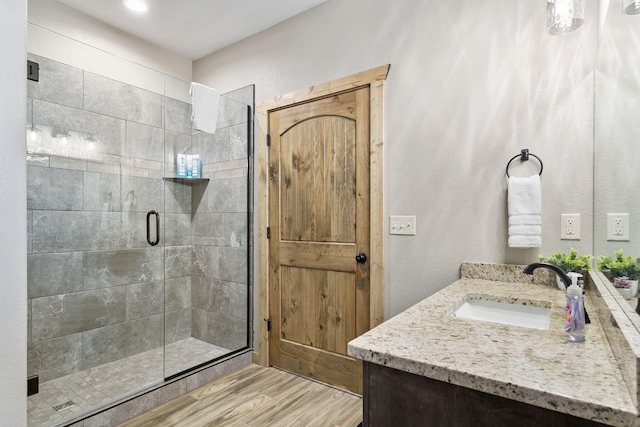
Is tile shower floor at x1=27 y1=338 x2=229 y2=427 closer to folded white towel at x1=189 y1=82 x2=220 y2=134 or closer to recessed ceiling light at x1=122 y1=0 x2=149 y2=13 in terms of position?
folded white towel at x1=189 y1=82 x2=220 y2=134

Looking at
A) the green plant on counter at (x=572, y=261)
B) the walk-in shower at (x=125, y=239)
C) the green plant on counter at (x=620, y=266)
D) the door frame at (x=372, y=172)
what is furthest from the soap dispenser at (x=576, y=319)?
the walk-in shower at (x=125, y=239)

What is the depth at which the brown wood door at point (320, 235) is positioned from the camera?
7.45ft

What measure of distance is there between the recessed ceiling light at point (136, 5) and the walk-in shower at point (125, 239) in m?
0.50

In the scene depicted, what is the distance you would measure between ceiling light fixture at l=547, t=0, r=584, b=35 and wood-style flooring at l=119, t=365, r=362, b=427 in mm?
2177

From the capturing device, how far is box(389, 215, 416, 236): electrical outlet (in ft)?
6.77

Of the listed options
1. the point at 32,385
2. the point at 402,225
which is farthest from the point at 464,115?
the point at 32,385

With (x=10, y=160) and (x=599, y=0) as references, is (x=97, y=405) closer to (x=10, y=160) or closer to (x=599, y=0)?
(x=10, y=160)

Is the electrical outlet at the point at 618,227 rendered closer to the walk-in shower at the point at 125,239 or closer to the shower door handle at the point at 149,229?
the walk-in shower at the point at 125,239

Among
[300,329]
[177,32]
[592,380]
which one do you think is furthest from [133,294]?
[592,380]

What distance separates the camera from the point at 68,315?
7.85 feet

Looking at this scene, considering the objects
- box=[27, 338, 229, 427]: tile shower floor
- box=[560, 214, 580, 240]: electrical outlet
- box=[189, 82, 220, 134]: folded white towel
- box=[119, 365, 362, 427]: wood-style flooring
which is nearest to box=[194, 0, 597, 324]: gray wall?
box=[560, 214, 580, 240]: electrical outlet

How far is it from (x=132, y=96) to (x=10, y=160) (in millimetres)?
1557

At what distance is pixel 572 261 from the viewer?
4.94 ft

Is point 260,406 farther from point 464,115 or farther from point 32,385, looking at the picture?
point 464,115
